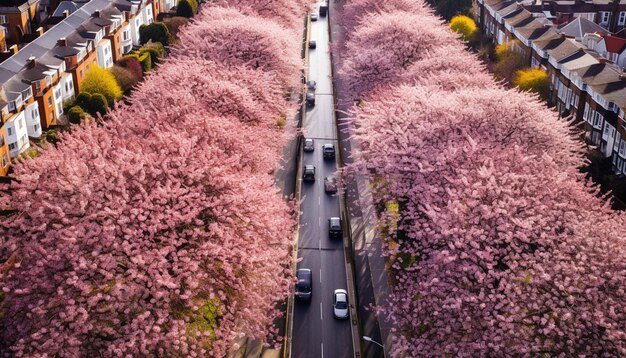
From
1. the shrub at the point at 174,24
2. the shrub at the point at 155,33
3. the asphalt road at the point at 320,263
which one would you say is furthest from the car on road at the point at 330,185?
the shrub at the point at 174,24

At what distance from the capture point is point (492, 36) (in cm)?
8588

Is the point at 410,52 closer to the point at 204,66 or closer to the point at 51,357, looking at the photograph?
the point at 204,66

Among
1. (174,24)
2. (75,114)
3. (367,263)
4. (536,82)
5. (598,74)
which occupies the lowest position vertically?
(367,263)

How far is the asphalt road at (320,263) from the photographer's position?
113 feet

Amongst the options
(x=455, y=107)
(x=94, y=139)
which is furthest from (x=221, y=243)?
(x=455, y=107)

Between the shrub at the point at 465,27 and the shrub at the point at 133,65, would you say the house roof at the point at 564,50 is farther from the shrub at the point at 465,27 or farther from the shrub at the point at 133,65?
the shrub at the point at 133,65

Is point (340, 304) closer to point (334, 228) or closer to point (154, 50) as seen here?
point (334, 228)

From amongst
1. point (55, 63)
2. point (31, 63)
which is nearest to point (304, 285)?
point (31, 63)

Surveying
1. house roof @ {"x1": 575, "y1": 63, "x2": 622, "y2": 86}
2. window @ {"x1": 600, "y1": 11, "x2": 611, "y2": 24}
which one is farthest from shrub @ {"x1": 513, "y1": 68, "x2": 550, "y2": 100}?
window @ {"x1": 600, "y1": 11, "x2": 611, "y2": 24}

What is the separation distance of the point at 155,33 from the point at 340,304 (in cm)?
5305

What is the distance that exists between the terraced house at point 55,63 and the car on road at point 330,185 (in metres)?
23.7

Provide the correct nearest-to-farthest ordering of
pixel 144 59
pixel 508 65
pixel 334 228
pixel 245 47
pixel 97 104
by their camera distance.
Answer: pixel 334 228
pixel 245 47
pixel 97 104
pixel 508 65
pixel 144 59

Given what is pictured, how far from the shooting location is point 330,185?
5144 cm

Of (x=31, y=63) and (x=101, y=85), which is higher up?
(x=31, y=63)
